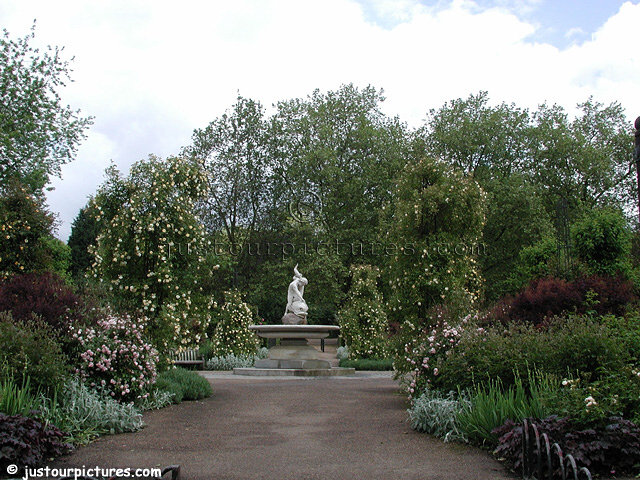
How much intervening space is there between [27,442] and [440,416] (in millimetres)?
4493

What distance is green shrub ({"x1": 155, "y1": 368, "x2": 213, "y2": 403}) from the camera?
9.71 metres

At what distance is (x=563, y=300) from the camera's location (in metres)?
10.9

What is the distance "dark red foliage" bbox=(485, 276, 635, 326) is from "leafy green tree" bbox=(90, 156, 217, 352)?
19.2ft

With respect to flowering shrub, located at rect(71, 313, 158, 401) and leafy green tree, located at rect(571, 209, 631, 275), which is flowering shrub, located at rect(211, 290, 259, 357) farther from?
flowering shrub, located at rect(71, 313, 158, 401)

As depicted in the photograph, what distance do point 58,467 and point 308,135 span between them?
87.5 ft

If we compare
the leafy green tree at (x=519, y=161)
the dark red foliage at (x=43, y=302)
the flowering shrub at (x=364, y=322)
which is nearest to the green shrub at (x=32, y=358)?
the dark red foliage at (x=43, y=302)

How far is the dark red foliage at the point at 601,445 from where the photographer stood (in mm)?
4988

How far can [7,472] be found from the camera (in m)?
4.97

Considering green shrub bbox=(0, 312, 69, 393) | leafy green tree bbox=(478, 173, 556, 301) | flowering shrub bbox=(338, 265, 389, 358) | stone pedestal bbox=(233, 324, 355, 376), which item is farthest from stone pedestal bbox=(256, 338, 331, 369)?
leafy green tree bbox=(478, 173, 556, 301)

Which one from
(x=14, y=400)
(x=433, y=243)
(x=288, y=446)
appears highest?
(x=433, y=243)

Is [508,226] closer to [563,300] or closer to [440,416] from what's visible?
[563,300]

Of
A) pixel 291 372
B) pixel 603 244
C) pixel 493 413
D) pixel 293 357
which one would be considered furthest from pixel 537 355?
pixel 293 357

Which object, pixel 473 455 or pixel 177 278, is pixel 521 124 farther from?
pixel 473 455

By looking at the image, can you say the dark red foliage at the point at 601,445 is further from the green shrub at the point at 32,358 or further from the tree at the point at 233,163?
the tree at the point at 233,163
